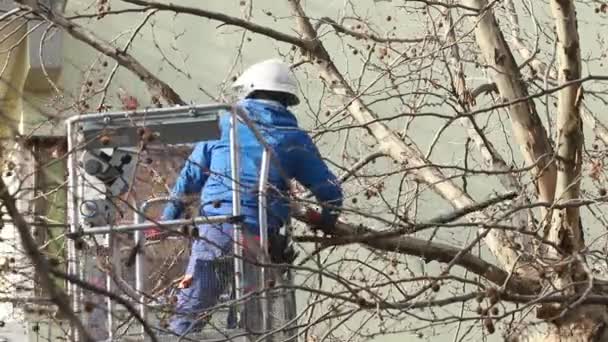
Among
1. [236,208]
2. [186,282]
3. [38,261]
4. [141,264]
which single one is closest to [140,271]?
[141,264]

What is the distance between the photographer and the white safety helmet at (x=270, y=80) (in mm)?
8297

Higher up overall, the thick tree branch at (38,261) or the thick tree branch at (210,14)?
the thick tree branch at (210,14)

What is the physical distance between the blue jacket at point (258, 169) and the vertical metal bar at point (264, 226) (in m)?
0.08

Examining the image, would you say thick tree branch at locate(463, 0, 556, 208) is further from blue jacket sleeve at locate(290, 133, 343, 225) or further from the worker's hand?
the worker's hand

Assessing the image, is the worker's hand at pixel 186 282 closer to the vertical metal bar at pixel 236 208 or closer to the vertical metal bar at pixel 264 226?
the vertical metal bar at pixel 236 208

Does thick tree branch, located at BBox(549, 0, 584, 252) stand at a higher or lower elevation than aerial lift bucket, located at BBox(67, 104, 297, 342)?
higher

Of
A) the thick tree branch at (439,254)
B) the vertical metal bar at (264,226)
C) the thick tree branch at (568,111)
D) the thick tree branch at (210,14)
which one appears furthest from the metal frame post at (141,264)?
the thick tree branch at (568,111)

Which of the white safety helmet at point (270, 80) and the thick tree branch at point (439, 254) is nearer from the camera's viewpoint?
the white safety helmet at point (270, 80)

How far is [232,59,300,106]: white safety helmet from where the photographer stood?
27.2ft

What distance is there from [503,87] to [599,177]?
2.68 feet

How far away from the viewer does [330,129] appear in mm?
9008

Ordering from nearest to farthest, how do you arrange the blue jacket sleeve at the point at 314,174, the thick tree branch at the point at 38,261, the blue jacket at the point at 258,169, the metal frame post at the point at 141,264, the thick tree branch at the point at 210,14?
1. the thick tree branch at the point at 38,261
2. the metal frame post at the point at 141,264
3. the blue jacket at the point at 258,169
4. the blue jacket sleeve at the point at 314,174
5. the thick tree branch at the point at 210,14

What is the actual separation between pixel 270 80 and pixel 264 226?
3.47 feet

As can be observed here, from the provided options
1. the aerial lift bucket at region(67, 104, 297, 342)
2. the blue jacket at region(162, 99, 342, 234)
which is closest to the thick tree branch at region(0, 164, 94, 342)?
the aerial lift bucket at region(67, 104, 297, 342)
